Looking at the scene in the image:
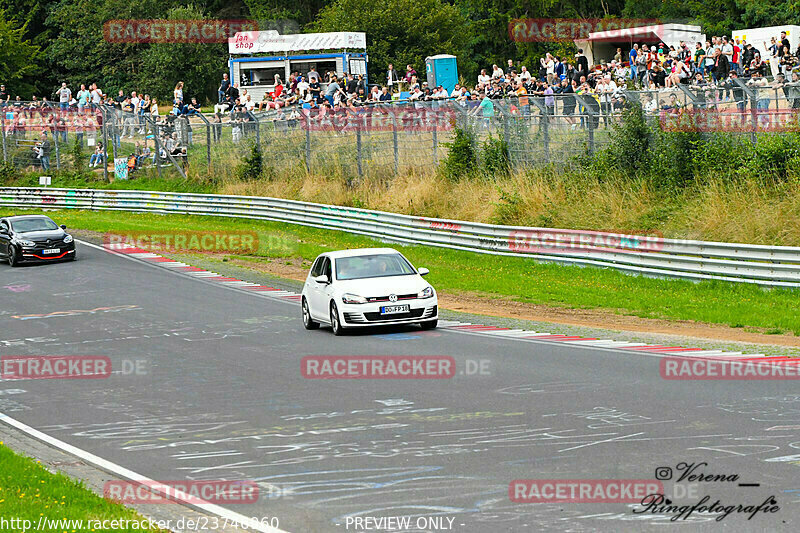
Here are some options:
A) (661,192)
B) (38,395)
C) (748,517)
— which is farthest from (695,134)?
(748,517)

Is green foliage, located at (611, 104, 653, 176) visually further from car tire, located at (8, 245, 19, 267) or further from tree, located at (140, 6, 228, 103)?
tree, located at (140, 6, 228, 103)

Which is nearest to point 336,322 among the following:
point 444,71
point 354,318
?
point 354,318

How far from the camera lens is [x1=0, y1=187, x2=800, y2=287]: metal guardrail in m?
21.5

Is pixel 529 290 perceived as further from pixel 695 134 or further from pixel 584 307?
pixel 695 134

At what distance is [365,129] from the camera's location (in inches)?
1409

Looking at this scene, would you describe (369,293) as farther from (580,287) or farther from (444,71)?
(444,71)

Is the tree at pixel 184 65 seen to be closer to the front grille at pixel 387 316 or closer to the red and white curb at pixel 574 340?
the red and white curb at pixel 574 340

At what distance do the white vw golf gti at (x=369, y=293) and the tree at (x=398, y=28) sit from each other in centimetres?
5356

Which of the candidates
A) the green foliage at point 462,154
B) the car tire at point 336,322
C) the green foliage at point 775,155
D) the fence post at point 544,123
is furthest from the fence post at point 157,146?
the car tire at point 336,322

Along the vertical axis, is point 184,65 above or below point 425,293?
above

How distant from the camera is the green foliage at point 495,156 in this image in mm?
31641

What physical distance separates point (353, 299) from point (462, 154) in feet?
50.5

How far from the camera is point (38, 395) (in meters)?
14.8

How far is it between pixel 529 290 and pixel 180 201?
22227mm
